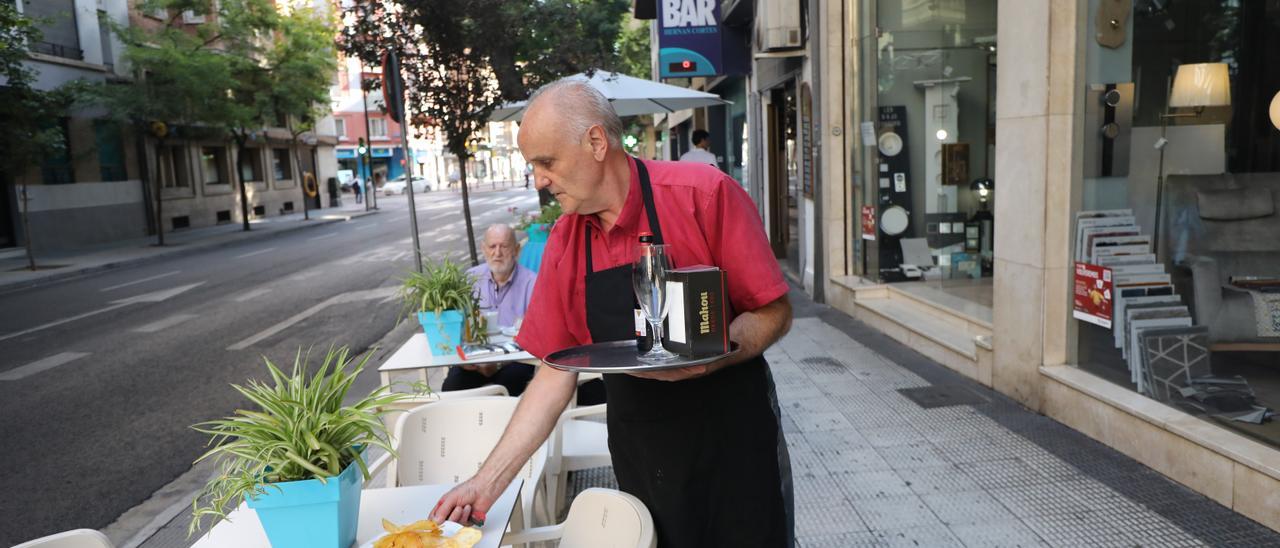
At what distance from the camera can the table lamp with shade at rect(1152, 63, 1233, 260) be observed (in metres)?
5.17

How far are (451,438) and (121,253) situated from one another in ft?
70.4

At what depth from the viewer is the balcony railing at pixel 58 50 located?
22.0m

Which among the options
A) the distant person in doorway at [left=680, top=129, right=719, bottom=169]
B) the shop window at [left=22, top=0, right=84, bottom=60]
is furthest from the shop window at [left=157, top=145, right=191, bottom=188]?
the distant person in doorway at [left=680, top=129, right=719, bottom=169]

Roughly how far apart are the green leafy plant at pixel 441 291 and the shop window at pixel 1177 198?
365 cm

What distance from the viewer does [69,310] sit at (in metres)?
12.3

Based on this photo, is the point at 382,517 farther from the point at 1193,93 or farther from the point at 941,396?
the point at 1193,93

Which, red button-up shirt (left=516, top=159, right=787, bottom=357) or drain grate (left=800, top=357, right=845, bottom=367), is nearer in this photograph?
red button-up shirt (left=516, top=159, right=787, bottom=357)

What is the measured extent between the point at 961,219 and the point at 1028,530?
4745 mm

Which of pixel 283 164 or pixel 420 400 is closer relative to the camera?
pixel 420 400

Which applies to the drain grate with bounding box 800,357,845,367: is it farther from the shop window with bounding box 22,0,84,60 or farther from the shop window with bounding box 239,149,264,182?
the shop window with bounding box 239,149,264,182

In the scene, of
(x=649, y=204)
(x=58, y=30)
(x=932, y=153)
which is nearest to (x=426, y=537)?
(x=649, y=204)

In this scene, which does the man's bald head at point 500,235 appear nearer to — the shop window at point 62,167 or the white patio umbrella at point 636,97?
the white patio umbrella at point 636,97

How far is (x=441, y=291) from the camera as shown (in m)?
4.63

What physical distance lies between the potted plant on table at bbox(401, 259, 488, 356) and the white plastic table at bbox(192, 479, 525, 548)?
189 centimetres
